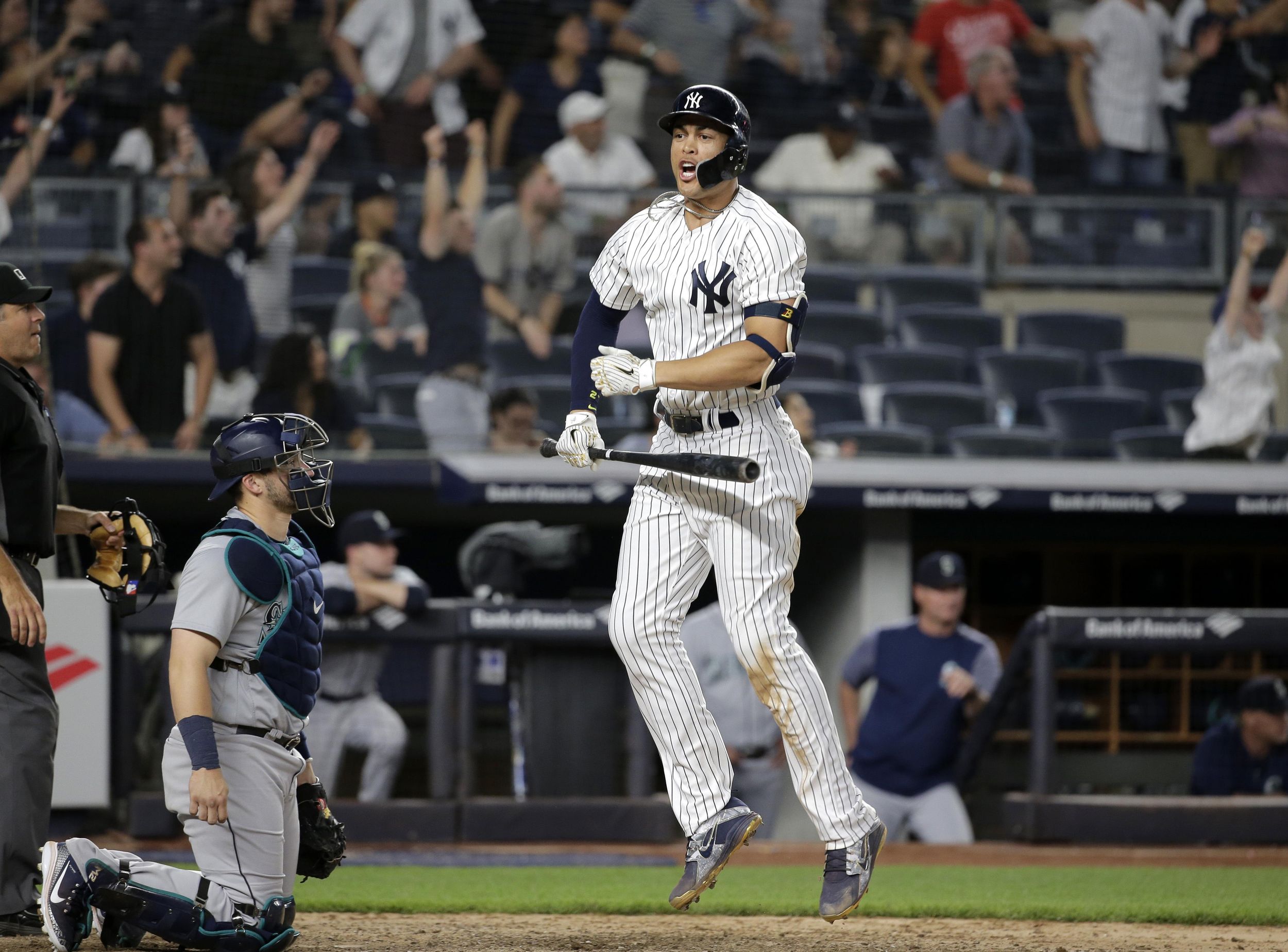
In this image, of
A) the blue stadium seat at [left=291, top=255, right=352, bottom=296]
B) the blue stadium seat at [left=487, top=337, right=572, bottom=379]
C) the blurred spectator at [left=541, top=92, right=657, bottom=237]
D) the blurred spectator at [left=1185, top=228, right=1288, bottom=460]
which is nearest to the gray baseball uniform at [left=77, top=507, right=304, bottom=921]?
the blue stadium seat at [left=487, top=337, right=572, bottom=379]

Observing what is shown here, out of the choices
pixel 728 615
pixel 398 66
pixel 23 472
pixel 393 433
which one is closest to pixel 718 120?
pixel 728 615

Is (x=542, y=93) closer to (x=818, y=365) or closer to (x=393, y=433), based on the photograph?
(x=818, y=365)

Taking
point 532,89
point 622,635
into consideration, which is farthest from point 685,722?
point 532,89

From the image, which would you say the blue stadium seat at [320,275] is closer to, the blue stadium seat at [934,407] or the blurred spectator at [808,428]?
the blurred spectator at [808,428]

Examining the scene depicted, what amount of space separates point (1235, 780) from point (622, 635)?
3.72m

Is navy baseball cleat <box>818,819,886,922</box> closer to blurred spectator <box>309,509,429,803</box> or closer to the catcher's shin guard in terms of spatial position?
the catcher's shin guard

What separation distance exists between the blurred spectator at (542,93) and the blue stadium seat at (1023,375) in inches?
117

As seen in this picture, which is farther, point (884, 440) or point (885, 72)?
point (885, 72)

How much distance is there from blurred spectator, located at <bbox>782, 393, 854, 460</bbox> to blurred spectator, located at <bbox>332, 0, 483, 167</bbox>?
10.0 ft

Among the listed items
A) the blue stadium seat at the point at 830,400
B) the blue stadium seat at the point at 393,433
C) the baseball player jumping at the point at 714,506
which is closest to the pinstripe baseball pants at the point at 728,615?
the baseball player jumping at the point at 714,506

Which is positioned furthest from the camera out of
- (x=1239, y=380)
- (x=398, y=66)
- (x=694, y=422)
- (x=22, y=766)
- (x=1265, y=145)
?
(x=1265, y=145)

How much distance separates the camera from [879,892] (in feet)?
16.5

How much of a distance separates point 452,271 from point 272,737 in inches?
201

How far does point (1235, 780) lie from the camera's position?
6.37 metres
